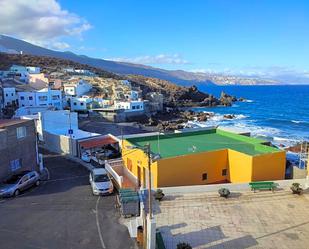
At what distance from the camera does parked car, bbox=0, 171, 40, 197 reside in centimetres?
1992

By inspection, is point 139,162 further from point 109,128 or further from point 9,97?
point 9,97

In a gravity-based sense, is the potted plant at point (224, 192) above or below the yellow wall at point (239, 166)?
below

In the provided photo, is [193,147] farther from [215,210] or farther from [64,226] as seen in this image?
[64,226]

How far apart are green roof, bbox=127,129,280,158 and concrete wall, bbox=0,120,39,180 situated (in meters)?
7.67

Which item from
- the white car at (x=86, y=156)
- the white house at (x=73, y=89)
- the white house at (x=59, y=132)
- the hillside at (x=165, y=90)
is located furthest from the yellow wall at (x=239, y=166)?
the hillside at (x=165, y=90)

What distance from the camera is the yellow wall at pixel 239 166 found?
19.8 m

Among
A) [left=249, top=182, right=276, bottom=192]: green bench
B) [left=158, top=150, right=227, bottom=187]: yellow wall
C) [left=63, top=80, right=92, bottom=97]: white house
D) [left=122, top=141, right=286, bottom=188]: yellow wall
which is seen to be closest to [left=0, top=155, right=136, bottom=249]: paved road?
[left=122, top=141, right=286, bottom=188]: yellow wall

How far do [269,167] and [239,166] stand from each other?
6.09ft

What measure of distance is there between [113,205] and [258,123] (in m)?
68.7

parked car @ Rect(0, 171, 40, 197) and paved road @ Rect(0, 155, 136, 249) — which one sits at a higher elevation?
parked car @ Rect(0, 171, 40, 197)

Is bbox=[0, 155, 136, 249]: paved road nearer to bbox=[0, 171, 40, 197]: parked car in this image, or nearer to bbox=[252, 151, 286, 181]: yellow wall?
bbox=[0, 171, 40, 197]: parked car

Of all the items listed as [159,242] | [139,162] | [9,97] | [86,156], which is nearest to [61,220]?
[159,242]

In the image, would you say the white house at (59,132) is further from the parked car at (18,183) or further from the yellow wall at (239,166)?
the yellow wall at (239,166)

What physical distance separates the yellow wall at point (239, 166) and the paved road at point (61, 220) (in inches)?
313
